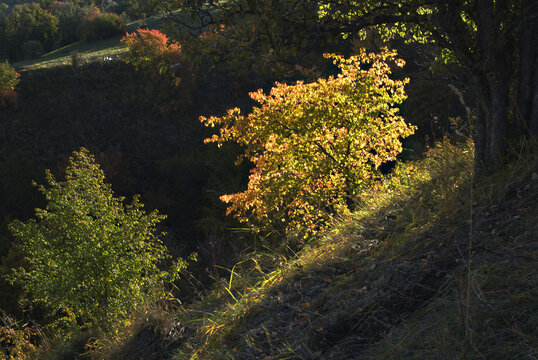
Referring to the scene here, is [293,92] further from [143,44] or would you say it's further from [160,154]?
[143,44]

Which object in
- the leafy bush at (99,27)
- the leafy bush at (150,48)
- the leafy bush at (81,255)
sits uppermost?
the leafy bush at (99,27)

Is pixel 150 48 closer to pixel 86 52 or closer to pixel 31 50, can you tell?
pixel 86 52

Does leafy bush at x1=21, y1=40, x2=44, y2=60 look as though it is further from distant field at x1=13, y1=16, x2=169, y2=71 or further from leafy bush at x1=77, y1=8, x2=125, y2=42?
leafy bush at x1=77, y1=8, x2=125, y2=42

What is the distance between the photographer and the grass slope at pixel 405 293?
2289 millimetres

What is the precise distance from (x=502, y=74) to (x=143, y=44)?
26271mm

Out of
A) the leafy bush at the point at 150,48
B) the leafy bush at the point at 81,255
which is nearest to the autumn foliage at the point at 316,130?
the leafy bush at the point at 81,255

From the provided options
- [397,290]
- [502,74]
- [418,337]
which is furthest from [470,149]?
[418,337]

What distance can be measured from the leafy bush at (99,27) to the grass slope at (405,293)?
4137cm

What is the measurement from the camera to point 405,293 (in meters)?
2.89

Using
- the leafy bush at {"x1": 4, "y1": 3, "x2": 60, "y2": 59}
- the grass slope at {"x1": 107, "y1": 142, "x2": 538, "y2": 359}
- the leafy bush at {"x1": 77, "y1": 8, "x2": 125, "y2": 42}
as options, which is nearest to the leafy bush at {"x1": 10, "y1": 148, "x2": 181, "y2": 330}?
the grass slope at {"x1": 107, "y1": 142, "x2": 538, "y2": 359}

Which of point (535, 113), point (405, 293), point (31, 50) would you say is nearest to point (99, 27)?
point (31, 50)

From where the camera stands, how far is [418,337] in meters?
2.40

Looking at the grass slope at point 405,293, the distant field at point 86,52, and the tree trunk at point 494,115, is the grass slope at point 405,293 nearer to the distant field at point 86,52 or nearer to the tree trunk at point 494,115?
the tree trunk at point 494,115

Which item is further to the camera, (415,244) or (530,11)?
(530,11)
